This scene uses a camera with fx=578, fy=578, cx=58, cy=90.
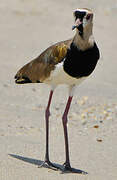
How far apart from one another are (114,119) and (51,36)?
738 cm

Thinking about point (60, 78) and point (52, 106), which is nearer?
point (60, 78)

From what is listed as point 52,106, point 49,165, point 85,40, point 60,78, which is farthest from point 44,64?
point 52,106

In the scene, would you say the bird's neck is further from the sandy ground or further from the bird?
the sandy ground

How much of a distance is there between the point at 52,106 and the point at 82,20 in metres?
4.55

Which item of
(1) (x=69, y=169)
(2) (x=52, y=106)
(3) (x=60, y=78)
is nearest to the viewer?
(3) (x=60, y=78)

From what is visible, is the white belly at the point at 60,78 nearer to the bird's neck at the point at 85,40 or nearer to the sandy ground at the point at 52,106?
the bird's neck at the point at 85,40

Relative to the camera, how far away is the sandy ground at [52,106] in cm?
724

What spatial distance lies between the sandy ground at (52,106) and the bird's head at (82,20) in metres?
1.70

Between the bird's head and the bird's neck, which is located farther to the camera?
the bird's neck

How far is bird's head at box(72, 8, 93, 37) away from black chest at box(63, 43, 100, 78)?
0.67 feet

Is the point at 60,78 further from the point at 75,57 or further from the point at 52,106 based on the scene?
the point at 52,106

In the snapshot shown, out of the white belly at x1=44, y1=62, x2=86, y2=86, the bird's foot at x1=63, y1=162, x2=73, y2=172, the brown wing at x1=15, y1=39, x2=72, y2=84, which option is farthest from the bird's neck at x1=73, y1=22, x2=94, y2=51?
the bird's foot at x1=63, y1=162, x2=73, y2=172

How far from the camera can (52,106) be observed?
35.5 ft

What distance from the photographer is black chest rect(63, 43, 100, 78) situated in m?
6.54
